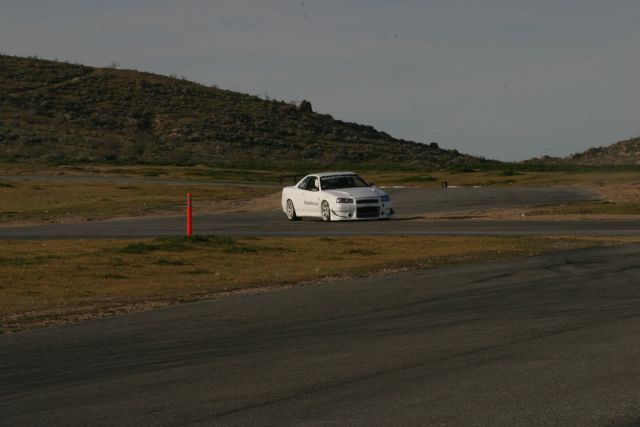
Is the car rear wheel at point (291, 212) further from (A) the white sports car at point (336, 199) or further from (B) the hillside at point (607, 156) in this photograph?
(B) the hillside at point (607, 156)

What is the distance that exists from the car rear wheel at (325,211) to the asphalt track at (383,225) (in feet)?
1.31

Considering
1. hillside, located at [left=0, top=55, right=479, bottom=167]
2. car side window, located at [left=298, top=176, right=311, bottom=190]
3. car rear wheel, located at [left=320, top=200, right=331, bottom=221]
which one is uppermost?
hillside, located at [left=0, top=55, right=479, bottom=167]

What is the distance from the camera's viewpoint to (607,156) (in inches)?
3684

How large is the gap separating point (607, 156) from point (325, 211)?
63.7m

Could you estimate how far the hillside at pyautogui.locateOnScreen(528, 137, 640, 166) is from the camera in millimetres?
90875

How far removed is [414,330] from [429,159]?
97008mm

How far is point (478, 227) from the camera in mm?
30109

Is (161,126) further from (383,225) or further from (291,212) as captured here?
(383,225)

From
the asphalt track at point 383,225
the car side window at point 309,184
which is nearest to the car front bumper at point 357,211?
the asphalt track at point 383,225

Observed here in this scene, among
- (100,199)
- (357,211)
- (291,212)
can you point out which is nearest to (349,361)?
(357,211)

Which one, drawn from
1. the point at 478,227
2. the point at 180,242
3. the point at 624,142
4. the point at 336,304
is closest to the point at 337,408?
the point at 336,304

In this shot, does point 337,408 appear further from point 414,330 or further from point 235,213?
point 235,213

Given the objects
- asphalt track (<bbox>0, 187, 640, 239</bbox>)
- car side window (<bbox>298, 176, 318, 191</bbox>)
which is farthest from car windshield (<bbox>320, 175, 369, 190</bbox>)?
asphalt track (<bbox>0, 187, 640, 239</bbox>)

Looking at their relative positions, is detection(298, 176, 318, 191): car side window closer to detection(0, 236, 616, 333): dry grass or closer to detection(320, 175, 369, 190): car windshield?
detection(320, 175, 369, 190): car windshield
